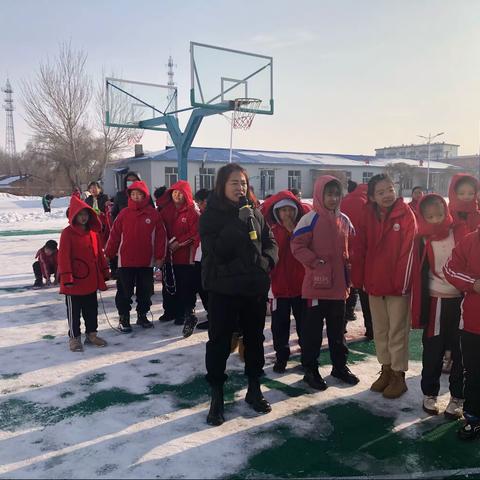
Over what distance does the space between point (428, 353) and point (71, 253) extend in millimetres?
3443

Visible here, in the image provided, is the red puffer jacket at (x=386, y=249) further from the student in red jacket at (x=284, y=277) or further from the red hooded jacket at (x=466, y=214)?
the student in red jacket at (x=284, y=277)

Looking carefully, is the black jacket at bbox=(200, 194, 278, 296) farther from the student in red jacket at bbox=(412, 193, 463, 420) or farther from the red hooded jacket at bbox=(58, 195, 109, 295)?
the red hooded jacket at bbox=(58, 195, 109, 295)

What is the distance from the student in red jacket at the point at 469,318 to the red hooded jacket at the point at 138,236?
3305 mm

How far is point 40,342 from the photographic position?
16.6 feet

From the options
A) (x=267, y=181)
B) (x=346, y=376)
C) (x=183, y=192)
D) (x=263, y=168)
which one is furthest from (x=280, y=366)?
(x=267, y=181)

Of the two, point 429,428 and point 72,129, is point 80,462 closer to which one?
point 429,428

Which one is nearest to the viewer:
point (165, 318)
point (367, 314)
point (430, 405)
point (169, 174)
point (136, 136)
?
point (430, 405)

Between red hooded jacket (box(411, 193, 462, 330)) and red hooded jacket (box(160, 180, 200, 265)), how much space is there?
273 cm

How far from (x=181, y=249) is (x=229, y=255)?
2.36 metres

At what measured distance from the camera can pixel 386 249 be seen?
3.65m

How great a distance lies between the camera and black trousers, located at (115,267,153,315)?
5.36 m

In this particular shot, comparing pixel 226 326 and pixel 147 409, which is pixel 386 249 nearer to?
pixel 226 326

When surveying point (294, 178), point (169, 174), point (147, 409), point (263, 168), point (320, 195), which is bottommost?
point (147, 409)

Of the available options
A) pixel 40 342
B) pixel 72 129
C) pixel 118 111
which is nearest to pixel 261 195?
pixel 72 129
